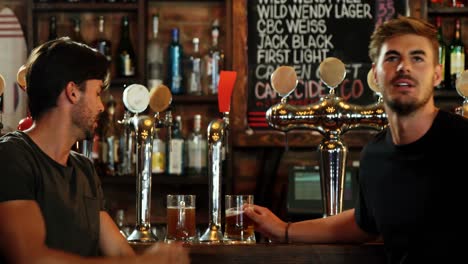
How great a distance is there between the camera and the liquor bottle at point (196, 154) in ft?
13.8

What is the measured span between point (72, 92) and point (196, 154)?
92.7 inches

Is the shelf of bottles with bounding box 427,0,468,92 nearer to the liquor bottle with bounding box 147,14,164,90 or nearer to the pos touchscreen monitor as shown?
the pos touchscreen monitor

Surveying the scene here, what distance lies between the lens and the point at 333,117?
228 cm

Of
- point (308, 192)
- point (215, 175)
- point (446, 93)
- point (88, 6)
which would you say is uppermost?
point (88, 6)

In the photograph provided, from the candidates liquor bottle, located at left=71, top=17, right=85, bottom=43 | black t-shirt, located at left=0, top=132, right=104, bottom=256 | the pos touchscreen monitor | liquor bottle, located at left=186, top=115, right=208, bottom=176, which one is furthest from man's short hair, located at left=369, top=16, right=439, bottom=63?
liquor bottle, located at left=71, top=17, right=85, bottom=43

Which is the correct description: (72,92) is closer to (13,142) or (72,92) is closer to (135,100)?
(13,142)

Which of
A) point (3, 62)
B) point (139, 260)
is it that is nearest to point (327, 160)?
point (139, 260)

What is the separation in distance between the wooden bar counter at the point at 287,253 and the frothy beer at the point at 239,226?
0.17m

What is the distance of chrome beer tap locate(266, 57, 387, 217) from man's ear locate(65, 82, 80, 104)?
0.62 metres

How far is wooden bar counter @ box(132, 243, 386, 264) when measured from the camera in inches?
75.7

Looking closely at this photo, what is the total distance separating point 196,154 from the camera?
4219 millimetres

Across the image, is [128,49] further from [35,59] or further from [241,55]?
[35,59]

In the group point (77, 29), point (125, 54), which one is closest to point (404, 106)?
point (125, 54)

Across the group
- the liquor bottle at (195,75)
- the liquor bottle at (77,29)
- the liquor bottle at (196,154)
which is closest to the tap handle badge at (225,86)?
the liquor bottle at (196,154)
